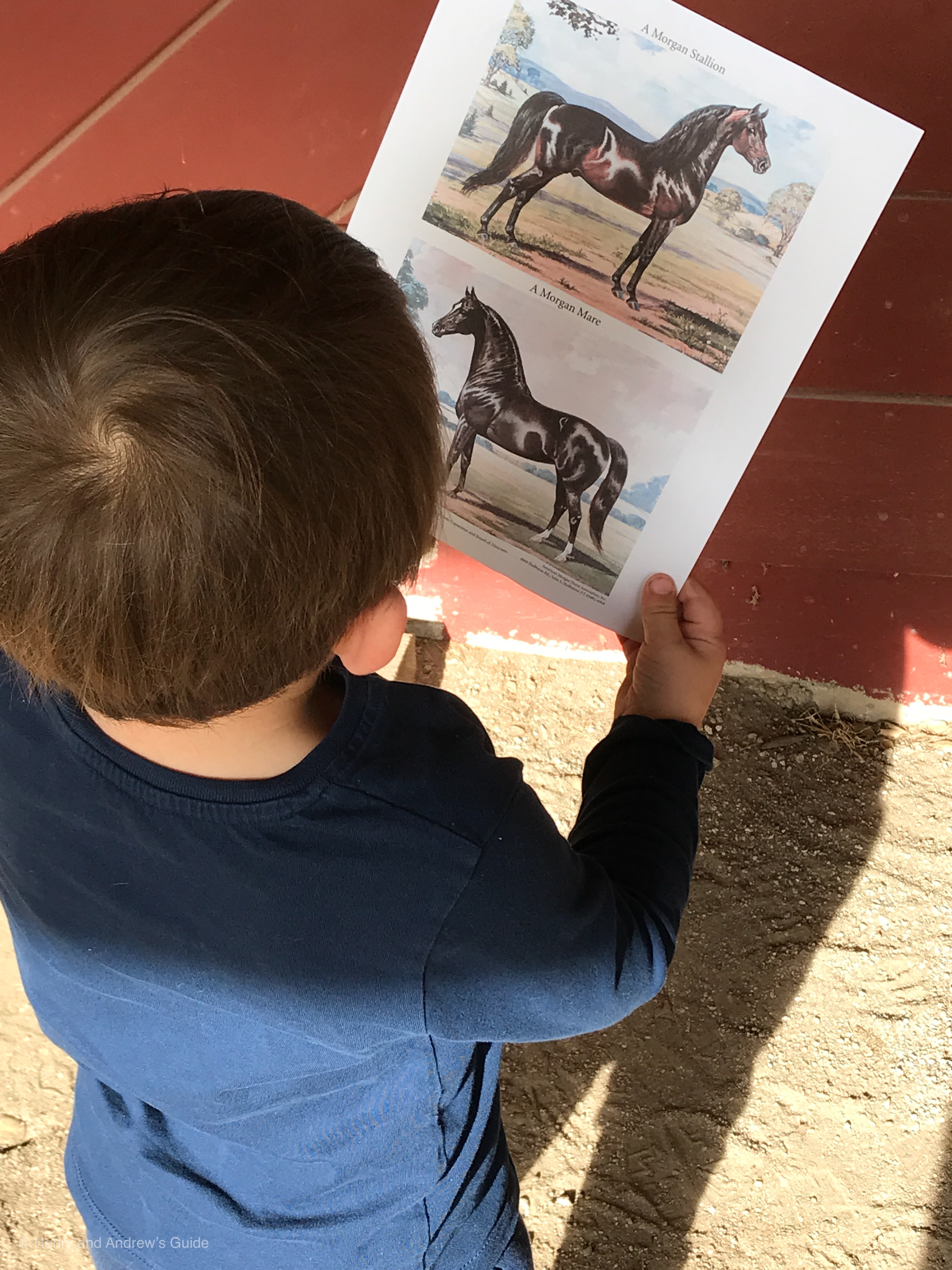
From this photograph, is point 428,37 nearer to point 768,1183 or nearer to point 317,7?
point 317,7

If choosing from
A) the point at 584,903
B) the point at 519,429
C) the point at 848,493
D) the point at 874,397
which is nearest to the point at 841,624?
the point at 848,493

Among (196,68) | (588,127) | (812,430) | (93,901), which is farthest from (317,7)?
(93,901)

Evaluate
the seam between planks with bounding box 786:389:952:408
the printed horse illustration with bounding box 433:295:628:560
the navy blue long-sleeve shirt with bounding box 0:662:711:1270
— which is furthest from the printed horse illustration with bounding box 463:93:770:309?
the navy blue long-sleeve shirt with bounding box 0:662:711:1270

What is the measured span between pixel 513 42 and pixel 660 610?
489 mm

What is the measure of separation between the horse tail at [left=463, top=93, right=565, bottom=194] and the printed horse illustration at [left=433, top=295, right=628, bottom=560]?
9 centimetres

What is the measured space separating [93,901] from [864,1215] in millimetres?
1158

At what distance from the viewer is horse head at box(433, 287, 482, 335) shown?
849 mm

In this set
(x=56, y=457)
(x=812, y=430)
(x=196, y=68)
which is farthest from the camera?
(x=812, y=430)

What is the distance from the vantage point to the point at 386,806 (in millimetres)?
527

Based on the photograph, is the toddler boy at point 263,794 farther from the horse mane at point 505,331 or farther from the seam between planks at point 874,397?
the seam between planks at point 874,397

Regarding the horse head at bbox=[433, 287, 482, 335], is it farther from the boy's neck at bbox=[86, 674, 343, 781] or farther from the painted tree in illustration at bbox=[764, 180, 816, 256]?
the boy's neck at bbox=[86, 674, 343, 781]

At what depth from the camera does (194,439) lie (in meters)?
0.40

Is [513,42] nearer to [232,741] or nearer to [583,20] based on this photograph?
[583,20]

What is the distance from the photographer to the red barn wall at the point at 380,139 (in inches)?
32.9
